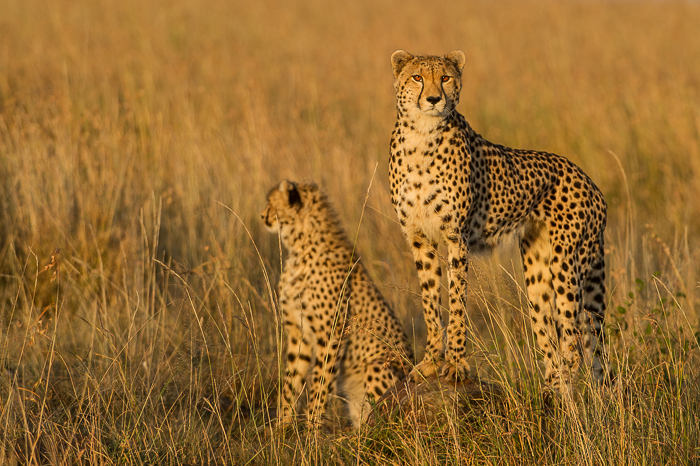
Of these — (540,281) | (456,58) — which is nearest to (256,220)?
(540,281)

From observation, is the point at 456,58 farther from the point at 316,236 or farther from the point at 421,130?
the point at 316,236

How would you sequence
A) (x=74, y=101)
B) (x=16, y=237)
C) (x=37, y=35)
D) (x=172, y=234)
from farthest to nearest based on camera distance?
(x=37, y=35)
(x=74, y=101)
(x=172, y=234)
(x=16, y=237)

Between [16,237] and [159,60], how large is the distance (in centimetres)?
569

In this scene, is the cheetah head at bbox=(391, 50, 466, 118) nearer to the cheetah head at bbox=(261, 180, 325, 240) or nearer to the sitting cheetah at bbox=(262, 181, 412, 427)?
the sitting cheetah at bbox=(262, 181, 412, 427)

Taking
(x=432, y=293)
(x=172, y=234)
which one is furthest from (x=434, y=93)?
(x=172, y=234)

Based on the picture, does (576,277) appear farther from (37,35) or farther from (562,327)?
(37,35)

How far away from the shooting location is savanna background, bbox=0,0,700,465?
9.10 feet

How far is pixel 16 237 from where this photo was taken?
4676 mm

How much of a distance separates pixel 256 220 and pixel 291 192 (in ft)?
4.78

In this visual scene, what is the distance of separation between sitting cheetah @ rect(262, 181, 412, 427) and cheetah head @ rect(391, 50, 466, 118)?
1088 mm

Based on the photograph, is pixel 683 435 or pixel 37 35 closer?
pixel 683 435

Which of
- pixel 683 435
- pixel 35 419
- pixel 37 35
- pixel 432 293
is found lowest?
pixel 35 419

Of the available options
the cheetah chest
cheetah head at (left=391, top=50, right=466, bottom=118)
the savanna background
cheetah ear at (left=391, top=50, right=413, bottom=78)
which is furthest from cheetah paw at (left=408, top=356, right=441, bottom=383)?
cheetah ear at (left=391, top=50, right=413, bottom=78)

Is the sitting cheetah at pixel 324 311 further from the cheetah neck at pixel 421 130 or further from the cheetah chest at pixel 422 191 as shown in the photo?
the cheetah neck at pixel 421 130
